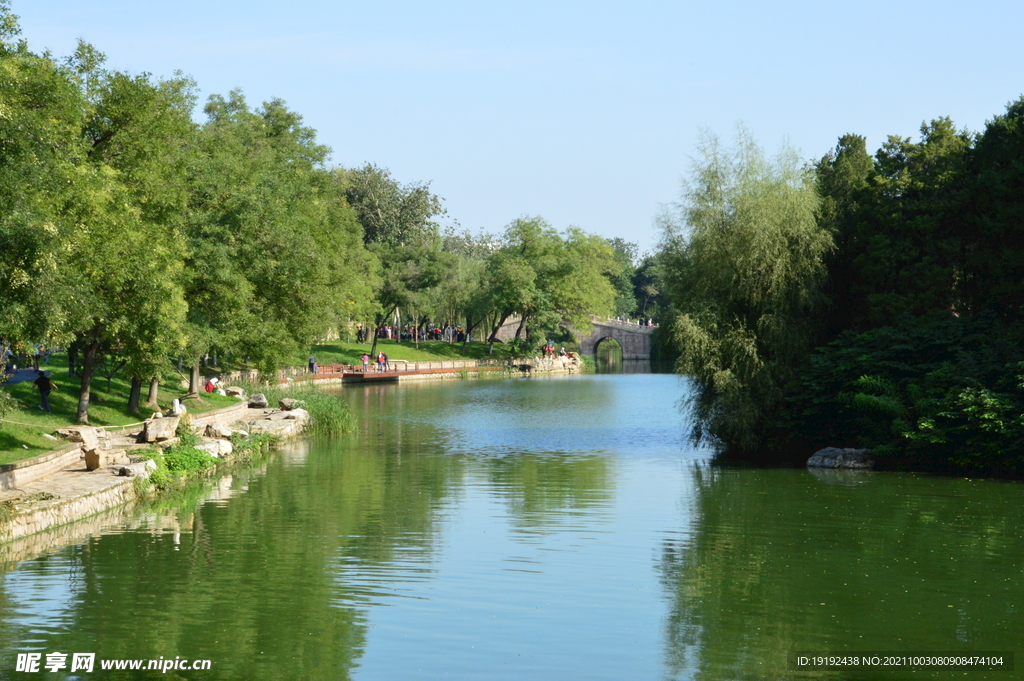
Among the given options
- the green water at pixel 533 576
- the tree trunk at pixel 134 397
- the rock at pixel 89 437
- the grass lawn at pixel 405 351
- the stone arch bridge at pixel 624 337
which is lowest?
the green water at pixel 533 576

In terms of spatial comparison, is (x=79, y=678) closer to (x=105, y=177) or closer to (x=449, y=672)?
(x=449, y=672)

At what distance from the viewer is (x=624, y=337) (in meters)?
115

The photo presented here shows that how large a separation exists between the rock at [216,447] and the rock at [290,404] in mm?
9852

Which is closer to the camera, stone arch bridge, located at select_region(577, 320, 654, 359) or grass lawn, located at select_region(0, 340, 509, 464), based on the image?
grass lawn, located at select_region(0, 340, 509, 464)

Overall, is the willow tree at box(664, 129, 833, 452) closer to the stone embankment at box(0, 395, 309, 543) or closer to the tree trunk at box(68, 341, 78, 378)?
the stone embankment at box(0, 395, 309, 543)

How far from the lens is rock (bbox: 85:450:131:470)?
950 inches

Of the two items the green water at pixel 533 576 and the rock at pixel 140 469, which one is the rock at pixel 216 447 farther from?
the rock at pixel 140 469

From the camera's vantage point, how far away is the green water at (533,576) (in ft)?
42.9

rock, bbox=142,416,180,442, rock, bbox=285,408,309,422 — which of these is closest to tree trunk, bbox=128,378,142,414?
rock, bbox=285,408,309,422

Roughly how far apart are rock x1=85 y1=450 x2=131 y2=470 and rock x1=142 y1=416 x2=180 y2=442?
2.04 m

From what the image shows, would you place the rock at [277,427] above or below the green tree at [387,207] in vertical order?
below

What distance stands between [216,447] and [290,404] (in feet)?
37.8

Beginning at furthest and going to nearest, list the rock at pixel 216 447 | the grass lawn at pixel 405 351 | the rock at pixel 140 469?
the grass lawn at pixel 405 351, the rock at pixel 216 447, the rock at pixel 140 469

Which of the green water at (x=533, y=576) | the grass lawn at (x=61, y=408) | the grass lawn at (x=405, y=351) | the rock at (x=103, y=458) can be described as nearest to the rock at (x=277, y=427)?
the grass lawn at (x=61, y=408)
